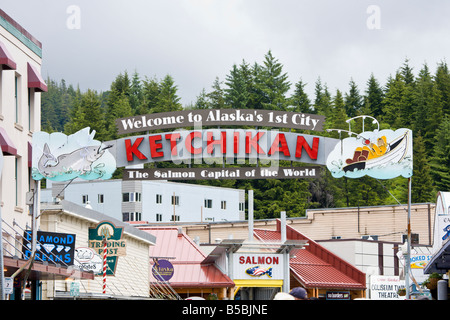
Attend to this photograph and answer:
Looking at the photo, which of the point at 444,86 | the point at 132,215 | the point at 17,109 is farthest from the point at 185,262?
the point at 444,86

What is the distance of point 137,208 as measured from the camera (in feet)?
308

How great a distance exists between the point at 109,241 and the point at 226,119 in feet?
30.3

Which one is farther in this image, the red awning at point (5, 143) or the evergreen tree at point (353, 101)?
the evergreen tree at point (353, 101)

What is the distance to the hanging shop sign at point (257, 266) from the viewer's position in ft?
145

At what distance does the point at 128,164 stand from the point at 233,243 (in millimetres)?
6871

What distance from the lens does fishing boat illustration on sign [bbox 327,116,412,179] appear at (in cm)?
3747

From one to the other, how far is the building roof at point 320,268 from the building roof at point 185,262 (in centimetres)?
462

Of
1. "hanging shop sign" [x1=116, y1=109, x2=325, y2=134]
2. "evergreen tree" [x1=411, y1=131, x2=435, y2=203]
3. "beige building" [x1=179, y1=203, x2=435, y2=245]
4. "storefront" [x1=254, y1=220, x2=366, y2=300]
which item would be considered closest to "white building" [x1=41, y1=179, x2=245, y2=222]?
"evergreen tree" [x1=411, y1=131, x2=435, y2=203]

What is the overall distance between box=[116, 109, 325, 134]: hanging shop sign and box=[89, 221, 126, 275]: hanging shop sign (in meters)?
7.09

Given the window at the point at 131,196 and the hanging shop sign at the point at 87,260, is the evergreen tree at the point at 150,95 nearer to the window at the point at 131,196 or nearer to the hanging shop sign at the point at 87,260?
the window at the point at 131,196

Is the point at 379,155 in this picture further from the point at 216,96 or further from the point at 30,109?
the point at 216,96

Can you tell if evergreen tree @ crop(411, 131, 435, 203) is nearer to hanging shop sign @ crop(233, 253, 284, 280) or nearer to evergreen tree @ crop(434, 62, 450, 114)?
evergreen tree @ crop(434, 62, 450, 114)

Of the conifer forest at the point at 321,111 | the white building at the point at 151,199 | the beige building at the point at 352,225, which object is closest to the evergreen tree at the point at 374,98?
the conifer forest at the point at 321,111
